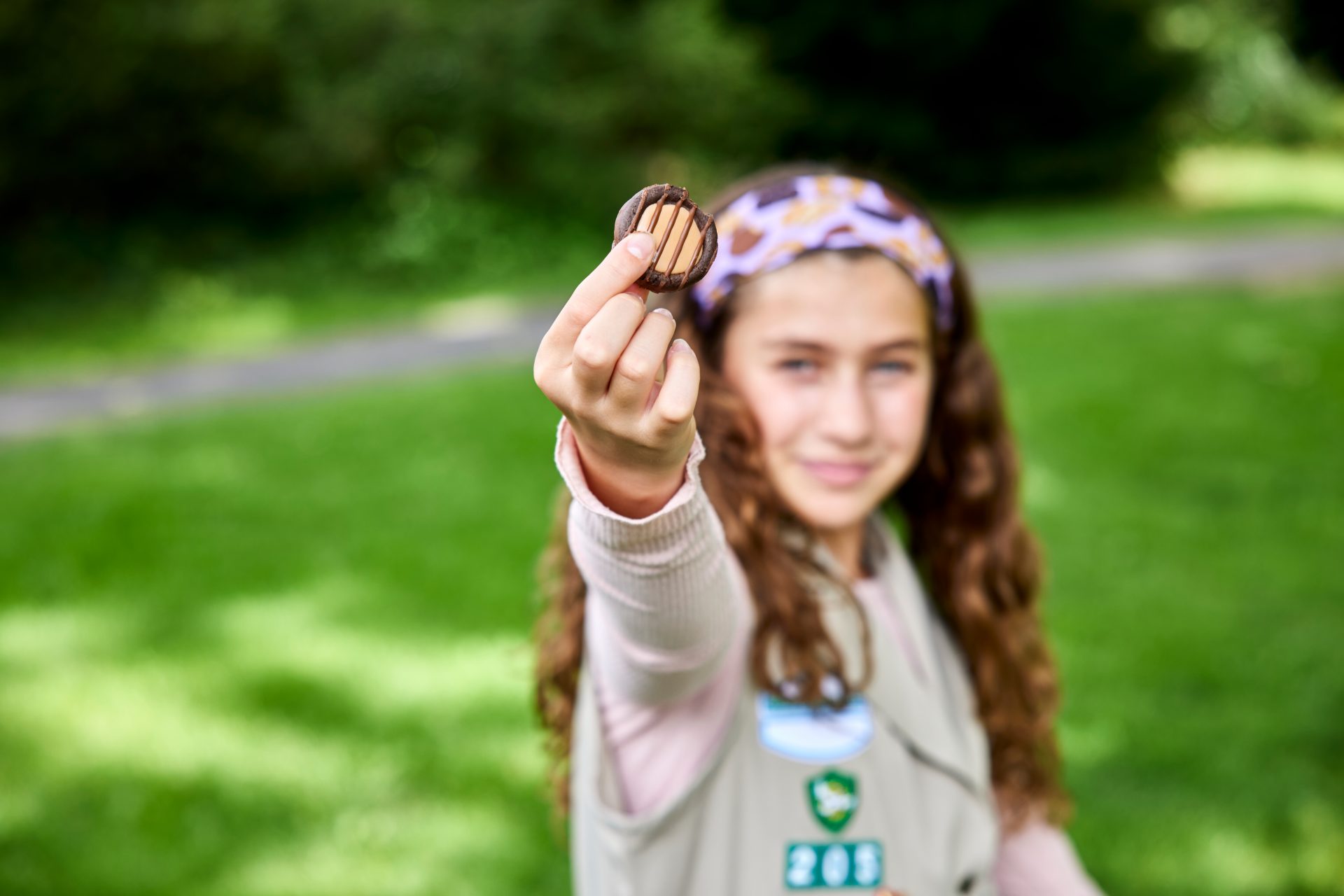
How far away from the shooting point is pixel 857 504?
1747 millimetres

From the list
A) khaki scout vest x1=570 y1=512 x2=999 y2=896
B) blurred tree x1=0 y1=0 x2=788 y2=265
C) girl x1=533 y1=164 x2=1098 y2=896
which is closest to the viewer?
girl x1=533 y1=164 x2=1098 y2=896

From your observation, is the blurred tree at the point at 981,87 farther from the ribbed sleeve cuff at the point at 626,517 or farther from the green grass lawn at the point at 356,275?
the ribbed sleeve cuff at the point at 626,517

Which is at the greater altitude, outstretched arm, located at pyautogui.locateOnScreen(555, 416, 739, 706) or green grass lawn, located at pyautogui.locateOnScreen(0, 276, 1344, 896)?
green grass lawn, located at pyautogui.locateOnScreen(0, 276, 1344, 896)

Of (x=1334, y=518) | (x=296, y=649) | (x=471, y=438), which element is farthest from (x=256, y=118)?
(x=1334, y=518)

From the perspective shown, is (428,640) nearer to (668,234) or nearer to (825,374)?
(825,374)

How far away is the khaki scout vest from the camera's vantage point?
153 cm

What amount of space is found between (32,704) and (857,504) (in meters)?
2.67

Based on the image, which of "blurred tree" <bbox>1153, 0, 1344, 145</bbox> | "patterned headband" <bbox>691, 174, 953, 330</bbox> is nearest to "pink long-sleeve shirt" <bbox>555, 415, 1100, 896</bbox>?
"patterned headband" <bbox>691, 174, 953, 330</bbox>

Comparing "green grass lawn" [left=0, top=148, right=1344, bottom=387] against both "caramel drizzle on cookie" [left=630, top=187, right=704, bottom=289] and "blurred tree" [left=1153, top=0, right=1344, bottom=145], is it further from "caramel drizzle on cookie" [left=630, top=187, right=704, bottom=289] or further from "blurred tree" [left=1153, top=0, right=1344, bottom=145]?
"caramel drizzle on cookie" [left=630, top=187, right=704, bottom=289]

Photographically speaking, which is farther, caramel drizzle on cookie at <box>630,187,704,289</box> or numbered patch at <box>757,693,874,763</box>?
numbered patch at <box>757,693,874,763</box>

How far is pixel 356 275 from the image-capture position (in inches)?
401

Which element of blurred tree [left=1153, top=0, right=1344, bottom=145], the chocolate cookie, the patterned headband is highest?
blurred tree [left=1153, top=0, right=1344, bottom=145]

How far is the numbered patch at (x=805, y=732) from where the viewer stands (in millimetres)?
1588

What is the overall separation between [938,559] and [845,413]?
0.62 meters
